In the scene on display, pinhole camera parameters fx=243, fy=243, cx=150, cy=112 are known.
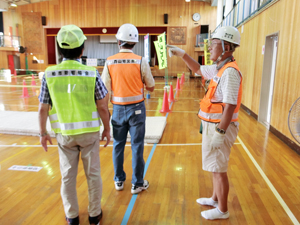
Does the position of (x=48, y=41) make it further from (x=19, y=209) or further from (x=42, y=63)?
(x=19, y=209)

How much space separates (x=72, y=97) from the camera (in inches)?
76.0

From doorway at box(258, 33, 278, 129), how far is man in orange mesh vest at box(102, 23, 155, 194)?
462 centimetres

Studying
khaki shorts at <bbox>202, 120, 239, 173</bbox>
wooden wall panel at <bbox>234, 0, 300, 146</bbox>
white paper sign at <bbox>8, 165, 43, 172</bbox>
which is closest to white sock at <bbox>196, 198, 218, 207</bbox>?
khaki shorts at <bbox>202, 120, 239, 173</bbox>

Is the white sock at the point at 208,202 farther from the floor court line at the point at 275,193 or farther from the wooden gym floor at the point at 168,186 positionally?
the floor court line at the point at 275,193

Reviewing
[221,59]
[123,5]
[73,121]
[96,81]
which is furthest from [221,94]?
[123,5]

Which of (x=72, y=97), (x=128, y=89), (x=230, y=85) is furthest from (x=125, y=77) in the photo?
(x=230, y=85)

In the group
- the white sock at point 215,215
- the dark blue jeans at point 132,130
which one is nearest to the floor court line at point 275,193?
the white sock at point 215,215

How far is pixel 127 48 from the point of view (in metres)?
2.67

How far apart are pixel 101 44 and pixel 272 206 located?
24.6 meters

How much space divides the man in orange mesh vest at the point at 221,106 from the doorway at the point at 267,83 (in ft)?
15.2

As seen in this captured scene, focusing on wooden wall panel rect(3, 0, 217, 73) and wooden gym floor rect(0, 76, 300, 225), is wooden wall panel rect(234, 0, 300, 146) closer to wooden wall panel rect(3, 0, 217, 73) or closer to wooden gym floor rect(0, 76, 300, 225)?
wooden gym floor rect(0, 76, 300, 225)

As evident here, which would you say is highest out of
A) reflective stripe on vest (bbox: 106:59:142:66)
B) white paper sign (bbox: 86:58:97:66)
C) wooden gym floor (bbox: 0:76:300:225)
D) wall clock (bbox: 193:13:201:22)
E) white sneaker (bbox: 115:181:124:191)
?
wall clock (bbox: 193:13:201:22)

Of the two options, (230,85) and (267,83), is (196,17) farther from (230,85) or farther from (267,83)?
(230,85)

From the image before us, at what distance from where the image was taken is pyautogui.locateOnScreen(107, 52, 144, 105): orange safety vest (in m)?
2.62
